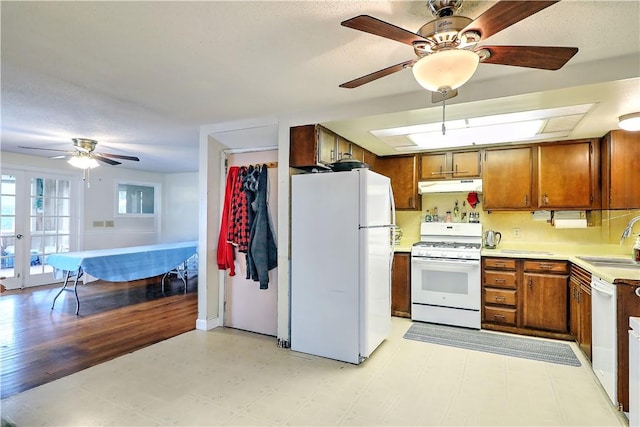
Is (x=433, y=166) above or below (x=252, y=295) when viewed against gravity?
above

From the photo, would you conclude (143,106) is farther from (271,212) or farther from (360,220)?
(360,220)

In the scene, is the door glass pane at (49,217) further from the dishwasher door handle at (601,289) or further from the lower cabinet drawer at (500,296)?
the dishwasher door handle at (601,289)

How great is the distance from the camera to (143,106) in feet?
10.2

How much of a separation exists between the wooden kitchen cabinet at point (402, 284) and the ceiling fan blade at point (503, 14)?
2989mm

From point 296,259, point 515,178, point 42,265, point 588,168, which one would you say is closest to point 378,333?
point 296,259

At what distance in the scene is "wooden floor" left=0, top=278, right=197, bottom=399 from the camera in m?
2.83

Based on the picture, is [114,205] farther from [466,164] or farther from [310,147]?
[466,164]

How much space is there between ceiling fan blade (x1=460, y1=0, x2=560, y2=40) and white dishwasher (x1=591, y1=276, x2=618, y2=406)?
1.90 meters

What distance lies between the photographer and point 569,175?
11.9ft

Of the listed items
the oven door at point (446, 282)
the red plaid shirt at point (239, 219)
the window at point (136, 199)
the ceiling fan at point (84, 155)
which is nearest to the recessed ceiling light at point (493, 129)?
the oven door at point (446, 282)

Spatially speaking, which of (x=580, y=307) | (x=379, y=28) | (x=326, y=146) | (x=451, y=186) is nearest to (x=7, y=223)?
(x=326, y=146)

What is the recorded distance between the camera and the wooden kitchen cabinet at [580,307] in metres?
2.79

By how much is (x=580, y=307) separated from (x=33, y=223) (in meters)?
7.81

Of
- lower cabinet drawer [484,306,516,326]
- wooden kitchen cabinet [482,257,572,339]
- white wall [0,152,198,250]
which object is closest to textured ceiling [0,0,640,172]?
wooden kitchen cabinet [482,257,572,339]
